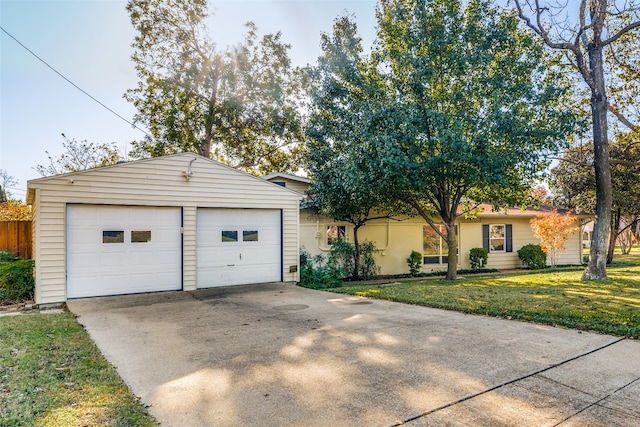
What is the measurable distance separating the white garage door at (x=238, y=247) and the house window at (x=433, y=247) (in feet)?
25.2

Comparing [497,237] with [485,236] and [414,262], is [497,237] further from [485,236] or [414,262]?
[414,262]

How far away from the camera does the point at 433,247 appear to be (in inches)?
642

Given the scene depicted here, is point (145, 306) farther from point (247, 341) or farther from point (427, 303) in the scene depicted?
point (427, 303)

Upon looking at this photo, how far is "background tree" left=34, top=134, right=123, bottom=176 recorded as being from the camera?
22.2 meters

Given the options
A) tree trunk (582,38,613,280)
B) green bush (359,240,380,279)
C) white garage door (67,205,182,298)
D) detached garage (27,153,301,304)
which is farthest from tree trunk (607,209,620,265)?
white garage door (67,205,182,298)

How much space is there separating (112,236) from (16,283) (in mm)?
2266

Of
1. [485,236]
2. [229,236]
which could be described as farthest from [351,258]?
[485,236]

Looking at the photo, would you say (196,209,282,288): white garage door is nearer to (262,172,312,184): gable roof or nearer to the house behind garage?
the house behind garage

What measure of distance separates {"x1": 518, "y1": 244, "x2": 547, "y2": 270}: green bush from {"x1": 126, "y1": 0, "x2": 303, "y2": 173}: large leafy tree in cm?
1292

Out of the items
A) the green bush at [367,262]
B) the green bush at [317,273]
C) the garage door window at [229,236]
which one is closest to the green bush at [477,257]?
the green bush at [367,262]

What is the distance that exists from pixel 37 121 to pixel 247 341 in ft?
54.0

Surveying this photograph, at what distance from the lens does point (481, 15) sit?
1109 centimetres

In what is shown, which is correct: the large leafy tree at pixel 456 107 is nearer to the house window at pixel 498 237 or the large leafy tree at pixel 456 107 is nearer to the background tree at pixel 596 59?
the background tree at pixel 596 59

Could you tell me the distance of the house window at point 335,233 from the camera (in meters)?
14.3
